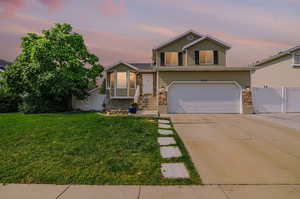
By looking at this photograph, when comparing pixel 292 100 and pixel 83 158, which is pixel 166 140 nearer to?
pixel 83 158

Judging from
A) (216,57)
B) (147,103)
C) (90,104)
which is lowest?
(90,104)

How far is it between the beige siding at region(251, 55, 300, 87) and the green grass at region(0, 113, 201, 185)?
60.3 feet

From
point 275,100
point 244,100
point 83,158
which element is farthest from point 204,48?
point 83,158

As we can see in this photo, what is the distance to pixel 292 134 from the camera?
19.1 feet

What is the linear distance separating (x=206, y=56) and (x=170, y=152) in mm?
13279

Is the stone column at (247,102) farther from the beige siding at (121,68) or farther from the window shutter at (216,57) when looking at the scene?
the beige siding at (121,68)

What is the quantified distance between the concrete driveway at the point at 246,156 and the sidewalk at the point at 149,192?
0.59ft

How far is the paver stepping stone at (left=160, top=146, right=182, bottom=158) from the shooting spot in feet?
12.4

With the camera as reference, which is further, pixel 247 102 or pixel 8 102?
pixel 8 102

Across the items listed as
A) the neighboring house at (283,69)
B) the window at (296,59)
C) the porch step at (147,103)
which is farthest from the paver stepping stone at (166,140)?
the window at (296,59)

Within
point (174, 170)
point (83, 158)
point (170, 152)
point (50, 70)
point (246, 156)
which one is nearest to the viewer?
point (174, 170)

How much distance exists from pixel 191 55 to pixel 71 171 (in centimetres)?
1441

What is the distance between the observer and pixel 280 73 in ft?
56.1

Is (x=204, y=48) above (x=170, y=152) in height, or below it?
above
